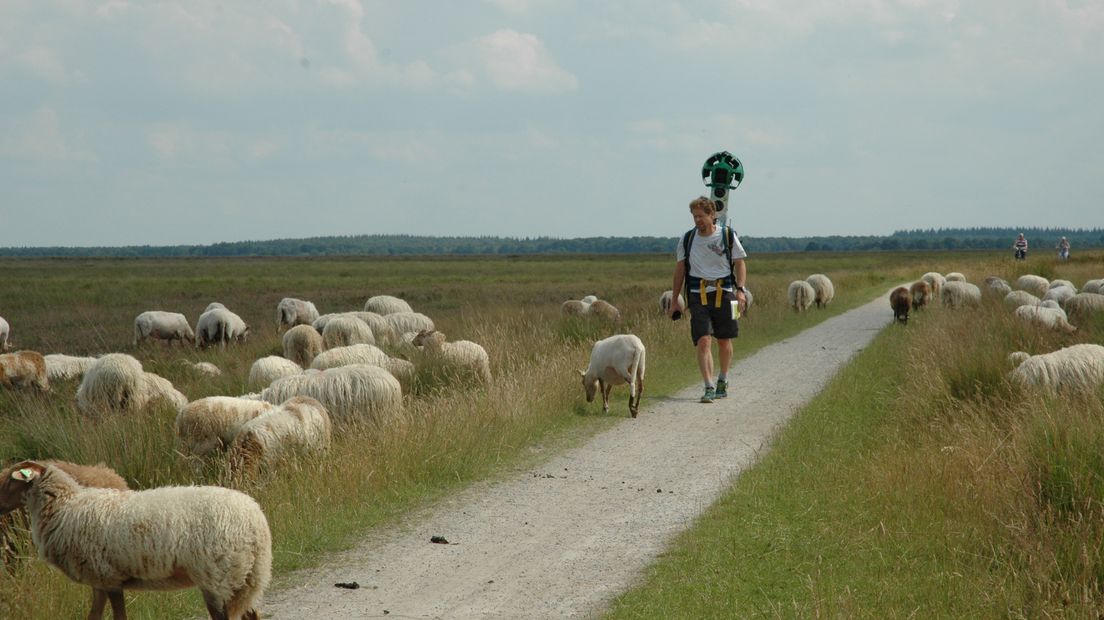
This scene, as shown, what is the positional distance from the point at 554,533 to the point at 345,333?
11750 millimetres

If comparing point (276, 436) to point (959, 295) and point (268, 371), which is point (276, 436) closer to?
point (268, 371)

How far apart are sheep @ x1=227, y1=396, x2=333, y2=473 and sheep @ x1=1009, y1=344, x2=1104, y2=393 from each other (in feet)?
22.7

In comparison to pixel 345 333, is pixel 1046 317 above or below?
above

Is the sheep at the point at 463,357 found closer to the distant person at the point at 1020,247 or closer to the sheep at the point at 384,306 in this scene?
the sheep at the point at 384,306

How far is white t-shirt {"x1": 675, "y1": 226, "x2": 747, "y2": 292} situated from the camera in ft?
36.8

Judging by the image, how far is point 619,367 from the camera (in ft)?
36.7

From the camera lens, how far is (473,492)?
7.95 m

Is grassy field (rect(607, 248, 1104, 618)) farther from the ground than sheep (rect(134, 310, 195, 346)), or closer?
farther from the ground

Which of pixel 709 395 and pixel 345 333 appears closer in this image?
pixel 709 395

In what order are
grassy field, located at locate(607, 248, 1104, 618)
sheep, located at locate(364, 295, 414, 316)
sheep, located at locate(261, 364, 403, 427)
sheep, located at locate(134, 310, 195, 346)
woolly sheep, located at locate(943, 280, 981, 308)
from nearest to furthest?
1. grassy field, located at locate(607, 248, 1104, 618)
2. sheep, located at locate(261, 364, 403, 427)
3. woolly sheep, located at locate(943, 280, 981, 308)
4. sheep, located at locate(364, 295, 414, 316)
5. sheep, located at locate(134, 310, 195, 346)

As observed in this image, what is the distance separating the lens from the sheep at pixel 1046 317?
1518 centimetres

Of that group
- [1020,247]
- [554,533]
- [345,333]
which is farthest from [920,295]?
[1020,247]

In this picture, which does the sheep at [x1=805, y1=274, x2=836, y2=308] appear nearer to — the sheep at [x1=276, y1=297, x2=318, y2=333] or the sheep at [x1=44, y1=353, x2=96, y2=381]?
the sheep at [x1=276, y1=297, x2=318, y2=333]

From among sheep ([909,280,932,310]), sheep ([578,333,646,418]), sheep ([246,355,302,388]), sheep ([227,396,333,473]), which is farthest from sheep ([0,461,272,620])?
sheep ([909,280,932,310])
